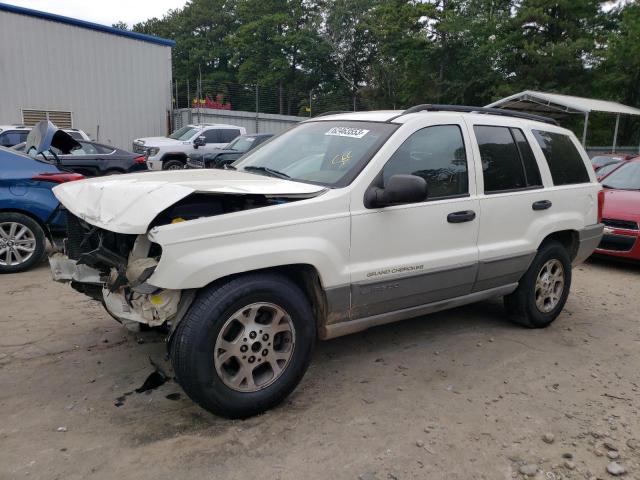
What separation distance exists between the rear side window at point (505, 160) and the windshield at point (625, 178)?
4.28 meters

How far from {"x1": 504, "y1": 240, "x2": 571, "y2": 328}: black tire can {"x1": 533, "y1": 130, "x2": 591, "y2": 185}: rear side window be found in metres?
0.61

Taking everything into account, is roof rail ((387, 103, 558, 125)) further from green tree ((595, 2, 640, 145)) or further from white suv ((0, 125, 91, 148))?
green tree ((595, 2, 640, 145))

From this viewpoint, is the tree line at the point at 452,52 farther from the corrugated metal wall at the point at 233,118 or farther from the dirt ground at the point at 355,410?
the dirt ground at the point at 355,410

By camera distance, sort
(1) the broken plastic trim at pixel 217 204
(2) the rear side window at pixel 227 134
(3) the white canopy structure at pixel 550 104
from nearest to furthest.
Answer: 1. (1) the broken plastic trim at pixel 217 204
2. (2) the rear side window at pixel 227 134
3. (3) the white canopy structure at pixel 550 104

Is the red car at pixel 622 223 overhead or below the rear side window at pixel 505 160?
below

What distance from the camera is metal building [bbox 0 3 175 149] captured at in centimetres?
1914

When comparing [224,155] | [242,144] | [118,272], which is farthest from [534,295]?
[242,144]

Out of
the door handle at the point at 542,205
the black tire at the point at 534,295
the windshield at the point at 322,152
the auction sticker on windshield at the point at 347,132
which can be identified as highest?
the auction sticker on windshield at the point at 347,132

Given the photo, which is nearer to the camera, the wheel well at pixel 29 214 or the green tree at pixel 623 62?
the wheel well at pixel 29 214

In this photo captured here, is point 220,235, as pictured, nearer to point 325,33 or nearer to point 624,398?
point 624,398

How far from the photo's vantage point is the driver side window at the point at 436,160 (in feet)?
11.9

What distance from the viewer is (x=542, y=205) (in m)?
4.48

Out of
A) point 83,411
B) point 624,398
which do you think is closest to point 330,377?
point 83,411

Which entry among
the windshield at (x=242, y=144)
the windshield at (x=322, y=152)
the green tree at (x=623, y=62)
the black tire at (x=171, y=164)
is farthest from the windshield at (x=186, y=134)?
the green tree at (x=623, y=62)
